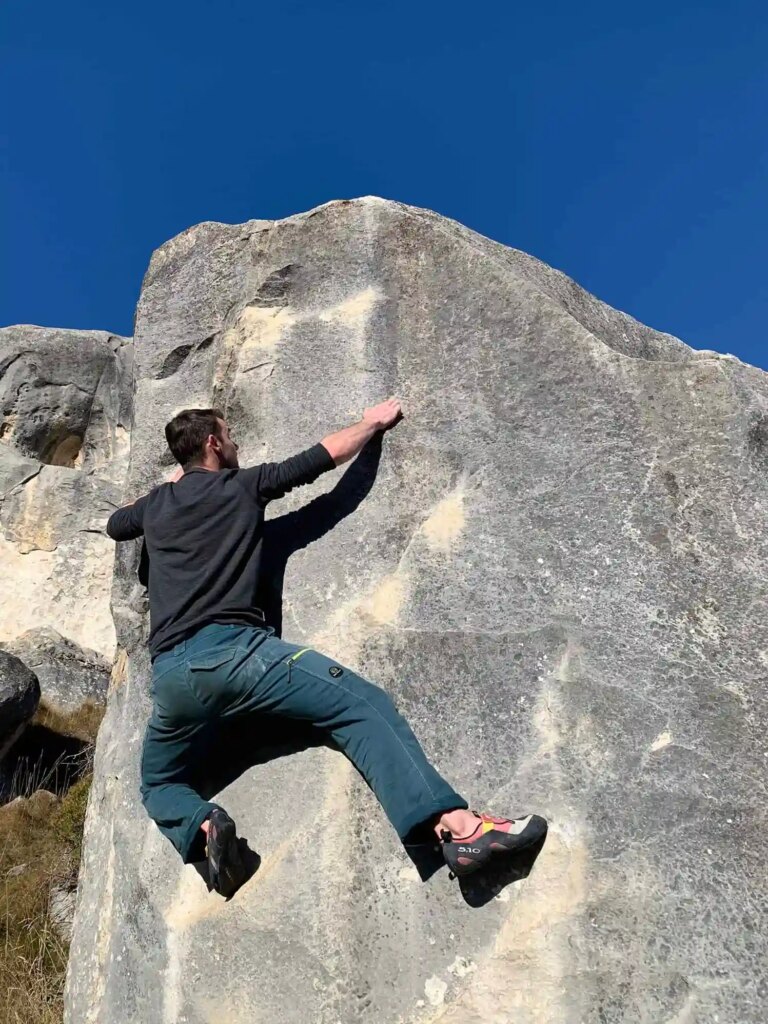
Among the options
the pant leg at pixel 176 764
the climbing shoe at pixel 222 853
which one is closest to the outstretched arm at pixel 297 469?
the pant leg at pixel 176 764

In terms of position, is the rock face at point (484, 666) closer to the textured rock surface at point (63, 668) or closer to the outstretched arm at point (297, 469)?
the outstretched arm at point (297, 469)

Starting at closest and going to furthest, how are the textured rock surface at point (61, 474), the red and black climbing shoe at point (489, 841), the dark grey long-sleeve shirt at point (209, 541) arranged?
the red and black climbing shoe at point (489, 841), the dark grey long-sleeve shirt at point (209, 541), the textured rock surface at point (61, 474)

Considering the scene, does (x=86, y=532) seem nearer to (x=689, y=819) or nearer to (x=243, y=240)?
(x=243, y=240)

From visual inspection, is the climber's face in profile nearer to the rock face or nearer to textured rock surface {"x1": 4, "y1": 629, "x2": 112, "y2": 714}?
the rock face

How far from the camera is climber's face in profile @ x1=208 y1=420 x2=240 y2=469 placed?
384 centimetres

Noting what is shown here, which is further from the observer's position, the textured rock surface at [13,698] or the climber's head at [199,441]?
the textured rock surface at [13,698]

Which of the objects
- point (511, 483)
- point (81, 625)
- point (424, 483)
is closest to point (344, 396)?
point (424, 483)

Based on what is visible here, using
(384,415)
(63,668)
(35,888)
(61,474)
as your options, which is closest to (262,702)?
(384,415)

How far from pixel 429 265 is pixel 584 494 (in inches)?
56.3

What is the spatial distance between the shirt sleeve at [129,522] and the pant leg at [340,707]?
0.87 m

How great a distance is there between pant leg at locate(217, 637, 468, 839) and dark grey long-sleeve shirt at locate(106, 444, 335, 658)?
0.26m

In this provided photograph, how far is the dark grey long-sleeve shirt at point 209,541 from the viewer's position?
3361 mm

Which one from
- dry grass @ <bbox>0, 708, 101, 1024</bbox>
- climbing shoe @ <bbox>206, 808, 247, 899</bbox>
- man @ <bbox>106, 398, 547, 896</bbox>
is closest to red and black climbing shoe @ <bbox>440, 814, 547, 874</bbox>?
man @ <bbox>106, 398, 547, 896</bbox>

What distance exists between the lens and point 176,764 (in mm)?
3408
